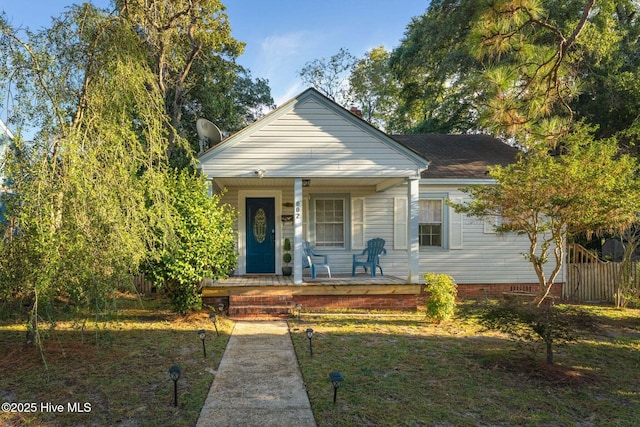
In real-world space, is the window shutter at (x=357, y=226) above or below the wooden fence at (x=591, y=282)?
above

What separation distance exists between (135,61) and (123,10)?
908 millimetres

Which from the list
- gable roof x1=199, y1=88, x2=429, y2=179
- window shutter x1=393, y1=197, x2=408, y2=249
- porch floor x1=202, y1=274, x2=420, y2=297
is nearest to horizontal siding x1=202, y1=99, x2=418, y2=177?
gable roof x1=199, y1=88, x2=429, y2=179

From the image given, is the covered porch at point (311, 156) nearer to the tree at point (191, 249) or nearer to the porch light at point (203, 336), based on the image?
the tree at point (191, 249)

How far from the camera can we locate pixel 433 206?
405 inches

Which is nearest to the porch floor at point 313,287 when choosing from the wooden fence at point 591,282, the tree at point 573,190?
the tree at point 573,190

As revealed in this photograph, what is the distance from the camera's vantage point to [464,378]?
4.52m

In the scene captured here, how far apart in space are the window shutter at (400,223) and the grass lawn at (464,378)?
3518 mm

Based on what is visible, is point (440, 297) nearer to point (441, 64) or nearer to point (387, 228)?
point (387, 228)

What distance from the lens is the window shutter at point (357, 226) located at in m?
10.2

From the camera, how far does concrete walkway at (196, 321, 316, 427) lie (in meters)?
3.48

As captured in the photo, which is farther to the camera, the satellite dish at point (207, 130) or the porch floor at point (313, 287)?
the satellite dish at point (207, 130)

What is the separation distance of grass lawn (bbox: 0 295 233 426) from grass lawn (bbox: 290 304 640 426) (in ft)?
4.28

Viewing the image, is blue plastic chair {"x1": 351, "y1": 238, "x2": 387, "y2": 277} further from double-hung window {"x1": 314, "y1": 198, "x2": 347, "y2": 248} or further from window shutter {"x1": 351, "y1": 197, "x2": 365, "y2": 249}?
double-hung window {"x1": 314, "y1": 198, "x2": 347, "y2": 248}

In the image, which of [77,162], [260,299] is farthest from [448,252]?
[77,162]
